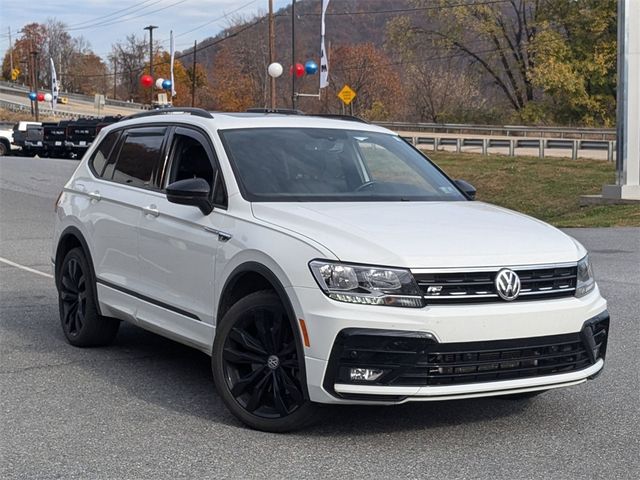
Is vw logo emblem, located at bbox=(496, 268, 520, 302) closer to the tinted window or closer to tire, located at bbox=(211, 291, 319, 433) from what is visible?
tire, located at bbox=(211, 291, 319, 433)

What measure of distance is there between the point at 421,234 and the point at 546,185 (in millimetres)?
25727

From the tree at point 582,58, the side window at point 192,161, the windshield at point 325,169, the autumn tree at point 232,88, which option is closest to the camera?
the windshield at point 325,169

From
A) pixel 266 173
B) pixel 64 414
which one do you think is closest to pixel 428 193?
pixel 266 173

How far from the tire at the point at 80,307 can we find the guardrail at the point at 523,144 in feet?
98.2

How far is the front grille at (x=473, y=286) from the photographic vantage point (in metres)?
4.78

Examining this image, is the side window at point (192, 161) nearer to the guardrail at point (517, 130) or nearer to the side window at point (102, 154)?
the side window at point (102, 154)

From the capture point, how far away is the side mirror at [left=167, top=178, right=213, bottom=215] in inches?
227

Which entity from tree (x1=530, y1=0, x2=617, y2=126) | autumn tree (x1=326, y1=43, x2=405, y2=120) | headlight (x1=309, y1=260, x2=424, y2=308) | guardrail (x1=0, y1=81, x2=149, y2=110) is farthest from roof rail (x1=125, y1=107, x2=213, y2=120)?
guardrail (x1=0, y1=81, x2=149, y2=110)

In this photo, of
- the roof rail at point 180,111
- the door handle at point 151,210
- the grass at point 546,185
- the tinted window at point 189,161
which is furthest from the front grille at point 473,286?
the grass at point 546,185

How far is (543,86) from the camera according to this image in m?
50.1

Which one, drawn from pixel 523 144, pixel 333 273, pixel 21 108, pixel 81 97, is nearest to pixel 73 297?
pixel 333 273

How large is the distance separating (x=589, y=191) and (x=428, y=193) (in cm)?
2238

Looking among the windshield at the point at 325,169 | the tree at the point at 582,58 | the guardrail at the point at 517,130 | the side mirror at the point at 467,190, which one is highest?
the tree at the point at 582,58

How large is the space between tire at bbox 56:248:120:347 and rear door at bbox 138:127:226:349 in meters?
0.95
